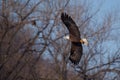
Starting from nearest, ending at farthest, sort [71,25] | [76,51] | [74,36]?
[71,25]
[74,36]
[76,51]

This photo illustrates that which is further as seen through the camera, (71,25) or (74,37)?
(74,37)

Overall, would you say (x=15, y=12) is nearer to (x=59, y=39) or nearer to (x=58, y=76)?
(x=59, y=39)

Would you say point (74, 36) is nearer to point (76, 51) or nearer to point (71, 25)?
point (71, 25)

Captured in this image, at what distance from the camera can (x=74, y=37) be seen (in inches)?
429

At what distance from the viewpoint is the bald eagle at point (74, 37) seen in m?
10.5

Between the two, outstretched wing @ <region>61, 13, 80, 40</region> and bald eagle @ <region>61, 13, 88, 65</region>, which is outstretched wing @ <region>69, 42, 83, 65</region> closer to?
bald eagle @ <region>61, 13, 88, 65</region>

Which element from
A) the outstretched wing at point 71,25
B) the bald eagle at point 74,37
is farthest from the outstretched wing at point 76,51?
the outstretched wing at point 71,25

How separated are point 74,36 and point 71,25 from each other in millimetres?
395

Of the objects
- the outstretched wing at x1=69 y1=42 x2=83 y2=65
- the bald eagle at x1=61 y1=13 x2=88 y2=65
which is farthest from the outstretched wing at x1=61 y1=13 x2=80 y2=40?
the outstretched wing at x1=69 y1=42 x2=83 y2=65

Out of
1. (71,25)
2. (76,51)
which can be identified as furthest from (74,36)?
(76,51)

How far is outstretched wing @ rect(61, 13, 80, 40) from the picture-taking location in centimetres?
1050

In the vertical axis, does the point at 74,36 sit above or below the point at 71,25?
below

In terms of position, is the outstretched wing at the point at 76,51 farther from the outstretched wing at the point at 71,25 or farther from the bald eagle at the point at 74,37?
the outstretched wing at the point at 71,25

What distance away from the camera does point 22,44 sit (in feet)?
59.5
